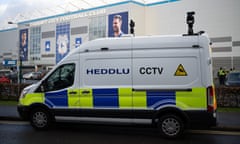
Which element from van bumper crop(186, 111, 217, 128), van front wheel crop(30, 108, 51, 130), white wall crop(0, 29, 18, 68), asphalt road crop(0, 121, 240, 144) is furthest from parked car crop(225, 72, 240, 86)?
white wall crop(0, 29, 18, 68)

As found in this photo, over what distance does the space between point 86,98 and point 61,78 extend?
0.92m

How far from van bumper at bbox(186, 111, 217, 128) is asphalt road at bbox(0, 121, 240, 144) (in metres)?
0.43

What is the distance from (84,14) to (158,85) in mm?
52501

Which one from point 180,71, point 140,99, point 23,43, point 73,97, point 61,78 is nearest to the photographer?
point 180,71

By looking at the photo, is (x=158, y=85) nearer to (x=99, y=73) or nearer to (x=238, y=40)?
(x=99, y=73)

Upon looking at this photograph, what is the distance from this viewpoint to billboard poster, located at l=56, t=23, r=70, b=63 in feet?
196

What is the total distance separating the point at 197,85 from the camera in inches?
244

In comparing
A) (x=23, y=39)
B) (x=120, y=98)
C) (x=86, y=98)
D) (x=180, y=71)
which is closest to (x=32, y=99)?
(x=86, y=98)

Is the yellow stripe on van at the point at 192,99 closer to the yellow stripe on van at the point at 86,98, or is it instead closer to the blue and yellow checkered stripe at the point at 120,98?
the blue and yellow checkered stripe at the point at 120,98

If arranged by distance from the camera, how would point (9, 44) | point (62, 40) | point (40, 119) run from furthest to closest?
1. point (9, 44)
2. point (62, 40)
3. point (40, 119)

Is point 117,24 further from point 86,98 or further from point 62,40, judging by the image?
point 86,98

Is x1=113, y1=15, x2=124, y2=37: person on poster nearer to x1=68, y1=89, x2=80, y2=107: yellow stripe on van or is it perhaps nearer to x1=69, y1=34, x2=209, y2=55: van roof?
x1=69, y1=34, x2=209, y2=55: van roof

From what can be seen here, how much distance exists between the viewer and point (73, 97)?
23.0ft

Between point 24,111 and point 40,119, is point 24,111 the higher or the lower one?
the higher one
